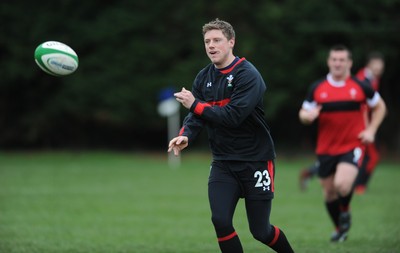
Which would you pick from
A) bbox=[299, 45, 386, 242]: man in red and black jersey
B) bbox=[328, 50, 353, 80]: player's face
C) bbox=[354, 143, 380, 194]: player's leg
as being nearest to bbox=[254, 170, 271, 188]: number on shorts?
bbox=[299, 45, 386, 242]: man in red and black jersey

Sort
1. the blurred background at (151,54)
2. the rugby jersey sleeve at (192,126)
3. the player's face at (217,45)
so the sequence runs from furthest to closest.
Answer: the blurred background at (151,54), the rugby jersey sleeve at (192,126), the player's face at (217,45)

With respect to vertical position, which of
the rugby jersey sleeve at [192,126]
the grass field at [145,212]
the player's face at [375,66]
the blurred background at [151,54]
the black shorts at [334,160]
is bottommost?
the grass field at [145,212]

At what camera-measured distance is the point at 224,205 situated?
18.0ft

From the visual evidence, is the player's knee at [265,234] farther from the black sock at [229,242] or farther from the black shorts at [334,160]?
the black shorts at [334,160]

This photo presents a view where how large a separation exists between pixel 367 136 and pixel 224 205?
290 centimetres

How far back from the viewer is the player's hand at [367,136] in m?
7.68

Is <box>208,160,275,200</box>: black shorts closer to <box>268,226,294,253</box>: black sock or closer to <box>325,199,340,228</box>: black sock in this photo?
<box>268,226,294,253</box>: black sock

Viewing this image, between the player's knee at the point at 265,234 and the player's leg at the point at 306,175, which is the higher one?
the player's leg at the point at 306,175

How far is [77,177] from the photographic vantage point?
15812 mm

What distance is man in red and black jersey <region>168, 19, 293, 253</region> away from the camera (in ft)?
17.9

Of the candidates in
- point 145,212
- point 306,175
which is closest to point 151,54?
point 306,175

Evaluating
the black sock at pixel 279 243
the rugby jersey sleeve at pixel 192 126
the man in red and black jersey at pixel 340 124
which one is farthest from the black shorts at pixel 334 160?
the rugby jersey sleeve at pixel 192 126

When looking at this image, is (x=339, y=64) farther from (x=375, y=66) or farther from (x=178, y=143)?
(x=375, y=66)

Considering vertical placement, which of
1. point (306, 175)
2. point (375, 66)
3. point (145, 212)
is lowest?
point (145, 212)
